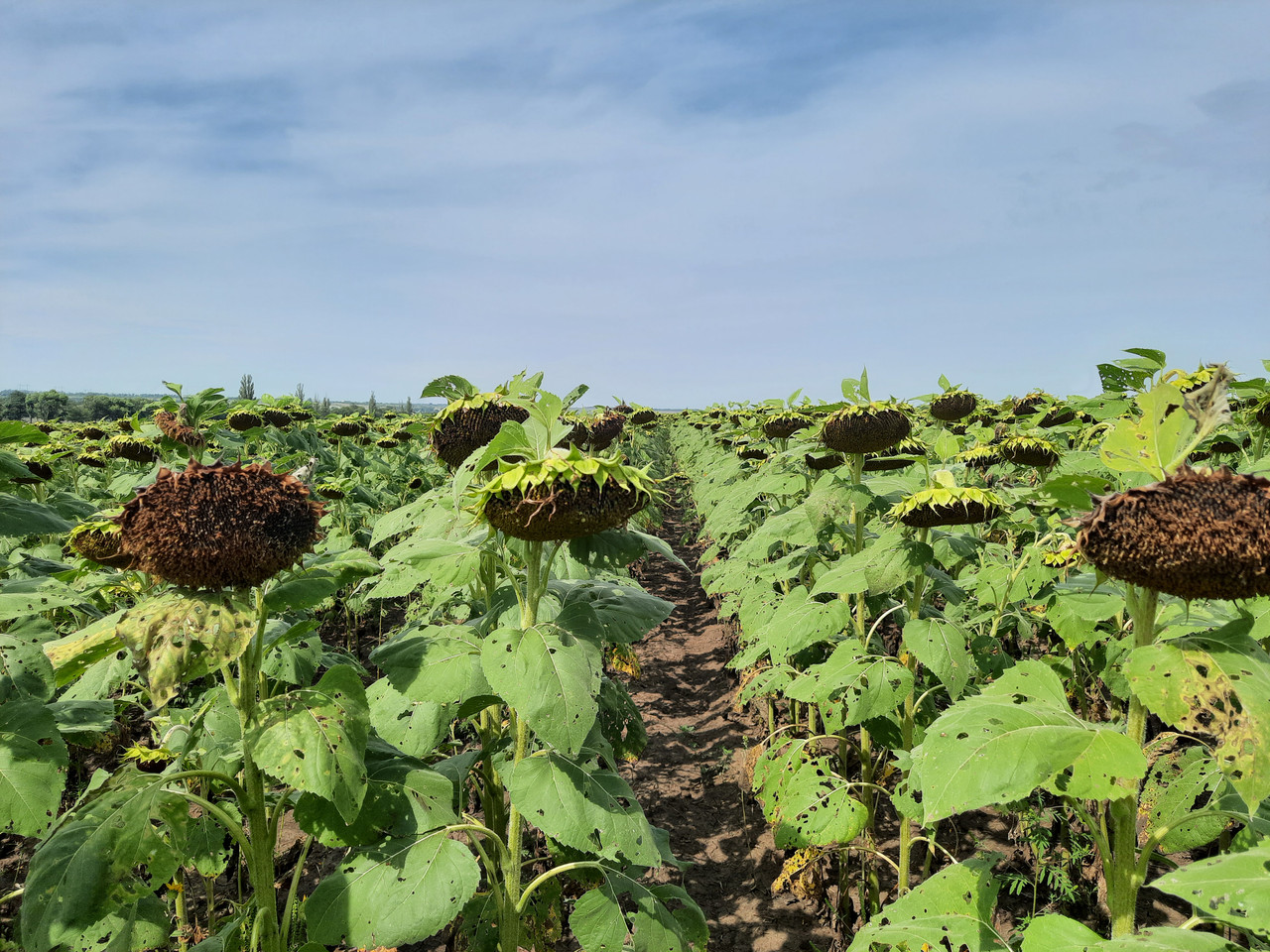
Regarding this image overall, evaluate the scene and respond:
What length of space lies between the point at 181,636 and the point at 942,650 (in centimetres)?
278

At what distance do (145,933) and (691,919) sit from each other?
2.01m

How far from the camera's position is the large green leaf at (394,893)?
213 cm

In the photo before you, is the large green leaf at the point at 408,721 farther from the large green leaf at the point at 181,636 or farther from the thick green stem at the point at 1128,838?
the thick green stem at the point at 1128,838

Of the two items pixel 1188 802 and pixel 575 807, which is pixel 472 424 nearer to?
pixel 575 807

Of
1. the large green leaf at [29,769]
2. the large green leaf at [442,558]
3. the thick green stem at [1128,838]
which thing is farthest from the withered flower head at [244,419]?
the thick green stem at [1128,838]

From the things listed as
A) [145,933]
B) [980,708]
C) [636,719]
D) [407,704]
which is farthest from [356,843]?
[980,708]

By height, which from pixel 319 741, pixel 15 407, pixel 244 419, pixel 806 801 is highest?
pixel 15 407

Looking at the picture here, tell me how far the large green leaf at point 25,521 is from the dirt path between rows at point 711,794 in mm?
2239

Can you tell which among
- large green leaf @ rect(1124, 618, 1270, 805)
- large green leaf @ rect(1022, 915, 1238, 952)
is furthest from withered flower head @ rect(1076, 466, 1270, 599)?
large green leaf @ rect(1022, 915, 1238, 952)

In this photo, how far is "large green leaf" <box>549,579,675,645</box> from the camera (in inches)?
92.4

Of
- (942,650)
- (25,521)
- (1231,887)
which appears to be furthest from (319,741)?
(942,650)

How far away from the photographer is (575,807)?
231cm

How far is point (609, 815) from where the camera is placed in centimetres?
235

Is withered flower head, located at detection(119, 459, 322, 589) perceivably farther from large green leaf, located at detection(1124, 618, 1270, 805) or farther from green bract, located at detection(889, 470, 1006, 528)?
green bract, located at detection(889, 470, 1006, 528)
